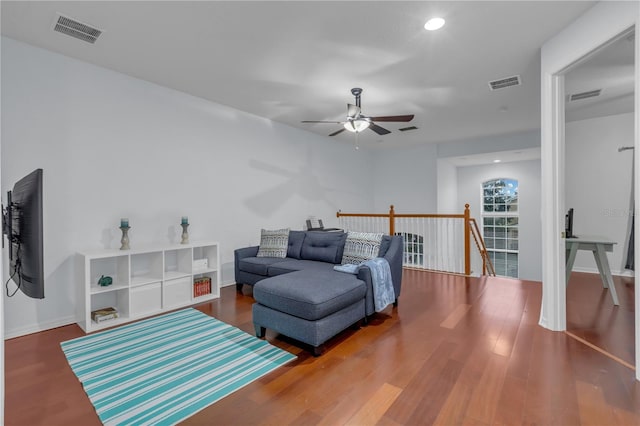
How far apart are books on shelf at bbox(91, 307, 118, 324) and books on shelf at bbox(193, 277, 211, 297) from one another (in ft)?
2.98

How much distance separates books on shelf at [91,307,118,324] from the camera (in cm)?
325

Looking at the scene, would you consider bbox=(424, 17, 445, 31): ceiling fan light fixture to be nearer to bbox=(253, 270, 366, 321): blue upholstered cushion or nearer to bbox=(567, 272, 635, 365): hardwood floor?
bbox=(253, 270, 366, 321): blue upholstered cushion

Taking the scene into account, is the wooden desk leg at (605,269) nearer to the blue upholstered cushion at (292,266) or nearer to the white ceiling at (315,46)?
the white ceiling at (315,46)

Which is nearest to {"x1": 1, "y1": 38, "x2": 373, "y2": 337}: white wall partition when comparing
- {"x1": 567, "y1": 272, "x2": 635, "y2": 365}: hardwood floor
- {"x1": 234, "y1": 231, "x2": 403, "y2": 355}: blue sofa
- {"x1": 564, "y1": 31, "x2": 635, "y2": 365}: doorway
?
{"x1": 234, "y1": 231, "x2": 403, "y2": 355}: blue sofa

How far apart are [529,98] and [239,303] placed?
510cm

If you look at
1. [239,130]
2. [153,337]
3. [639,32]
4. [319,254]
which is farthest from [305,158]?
[639,32]

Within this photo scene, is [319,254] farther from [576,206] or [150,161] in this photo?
[576,206]

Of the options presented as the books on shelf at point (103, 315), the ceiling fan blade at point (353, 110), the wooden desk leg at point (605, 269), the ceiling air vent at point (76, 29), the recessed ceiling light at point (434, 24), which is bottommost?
the books on shelf at point (103, 315)

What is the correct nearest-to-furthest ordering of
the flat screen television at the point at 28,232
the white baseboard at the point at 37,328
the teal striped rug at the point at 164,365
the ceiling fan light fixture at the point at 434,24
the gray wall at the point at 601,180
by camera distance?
the flat screen television at the point at 28,232 → the teal striped rug at the point at 164,365 → the ceiling fan light fixture at the point at 434,24 → the white baseboard at the point at 37,328 → the gray wall at the point at 601,180

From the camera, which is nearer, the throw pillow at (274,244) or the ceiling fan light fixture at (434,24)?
the ceiling fan light fixture at (434,24)

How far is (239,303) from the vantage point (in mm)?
3994

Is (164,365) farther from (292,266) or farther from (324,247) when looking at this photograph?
(324,247)

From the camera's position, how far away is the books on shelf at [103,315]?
10.6ft

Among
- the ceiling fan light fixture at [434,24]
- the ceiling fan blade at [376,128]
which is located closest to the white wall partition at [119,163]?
the ceiling fan blade at [376,128]
